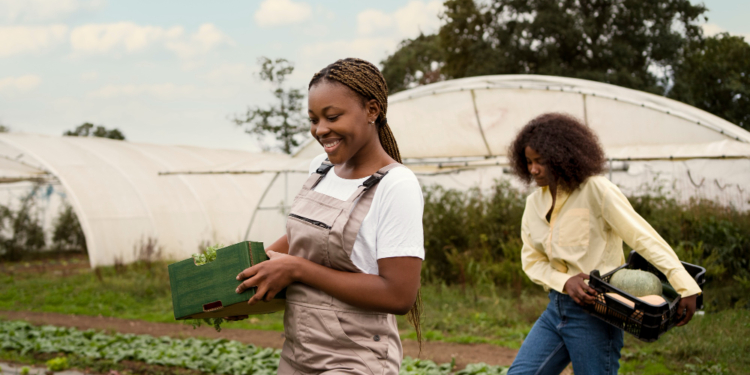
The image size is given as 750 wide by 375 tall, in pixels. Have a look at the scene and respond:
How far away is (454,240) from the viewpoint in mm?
9453

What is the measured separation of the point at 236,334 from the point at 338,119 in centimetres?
558

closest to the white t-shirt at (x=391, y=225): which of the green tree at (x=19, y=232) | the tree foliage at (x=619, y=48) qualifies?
the green tree at (x=19, y=232)

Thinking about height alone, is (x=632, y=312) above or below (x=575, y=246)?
below

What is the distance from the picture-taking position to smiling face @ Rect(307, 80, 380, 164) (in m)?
1.71

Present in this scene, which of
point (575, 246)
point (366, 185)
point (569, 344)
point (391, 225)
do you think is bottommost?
point (569, 344)

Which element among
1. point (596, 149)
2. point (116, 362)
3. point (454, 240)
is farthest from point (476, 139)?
point (596, 149)

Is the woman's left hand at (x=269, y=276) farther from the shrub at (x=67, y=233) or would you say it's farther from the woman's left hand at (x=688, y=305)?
the shrub at (x=67, y=233)

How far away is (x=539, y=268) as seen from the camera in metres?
2.82

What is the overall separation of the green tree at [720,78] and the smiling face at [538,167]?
73.6ft

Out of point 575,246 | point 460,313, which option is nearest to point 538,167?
point 575,246

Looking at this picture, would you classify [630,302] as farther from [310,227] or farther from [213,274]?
[213,274]

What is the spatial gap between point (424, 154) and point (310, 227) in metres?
11.8

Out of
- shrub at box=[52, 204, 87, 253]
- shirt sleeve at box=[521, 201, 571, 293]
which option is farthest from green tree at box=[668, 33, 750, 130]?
shirt sleeve at box=[521, 201, 571, 293]

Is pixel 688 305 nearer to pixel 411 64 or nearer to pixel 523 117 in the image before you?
pixel 523 117
